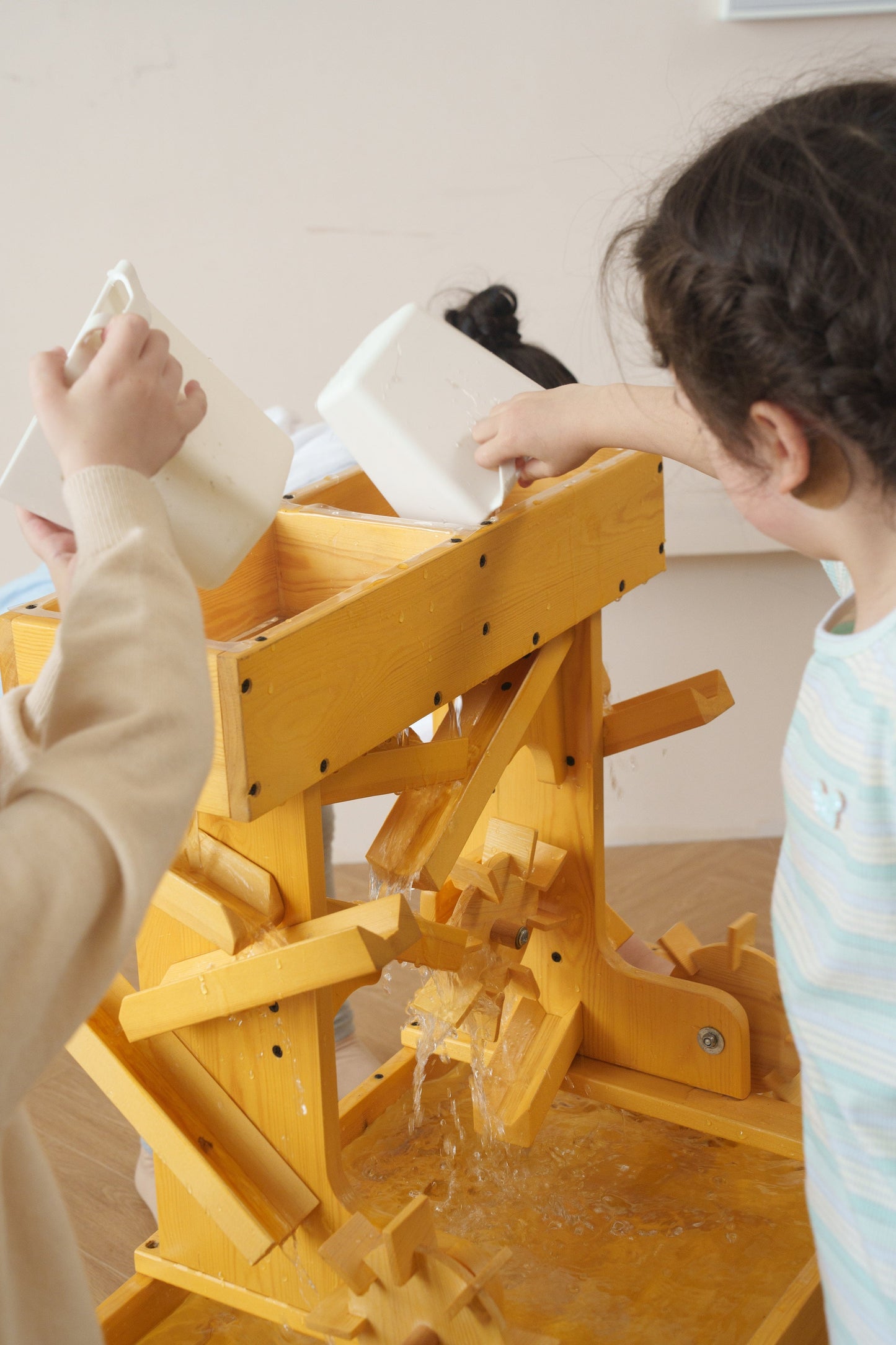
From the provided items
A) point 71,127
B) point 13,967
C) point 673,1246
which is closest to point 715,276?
point 13,967

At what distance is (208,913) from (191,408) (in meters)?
0.35

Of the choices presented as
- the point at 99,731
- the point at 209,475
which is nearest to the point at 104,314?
the point at 209,475

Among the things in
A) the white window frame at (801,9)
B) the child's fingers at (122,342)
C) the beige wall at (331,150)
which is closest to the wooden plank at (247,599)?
the child's fingers at (122,342)

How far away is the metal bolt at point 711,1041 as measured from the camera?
1157 mm

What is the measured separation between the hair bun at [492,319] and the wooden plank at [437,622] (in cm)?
38

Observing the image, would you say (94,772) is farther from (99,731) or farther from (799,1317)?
(799,1317)

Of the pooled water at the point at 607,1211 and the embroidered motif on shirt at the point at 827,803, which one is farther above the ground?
the embroidered motif on shirt at the point at 827,803

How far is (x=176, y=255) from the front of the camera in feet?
6.19

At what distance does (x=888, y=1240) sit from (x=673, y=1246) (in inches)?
17.0

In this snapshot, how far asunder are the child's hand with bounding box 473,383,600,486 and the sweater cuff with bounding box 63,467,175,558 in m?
0.38

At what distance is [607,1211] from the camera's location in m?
1.09

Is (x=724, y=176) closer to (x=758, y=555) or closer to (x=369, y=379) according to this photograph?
(x=369, y=379)

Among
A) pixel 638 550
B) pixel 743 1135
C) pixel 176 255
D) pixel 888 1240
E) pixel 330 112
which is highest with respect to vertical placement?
pixel 330 112

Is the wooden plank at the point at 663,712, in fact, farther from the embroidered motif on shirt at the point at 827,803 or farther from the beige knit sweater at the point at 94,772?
the beige knit sweater at the point at 94,772
